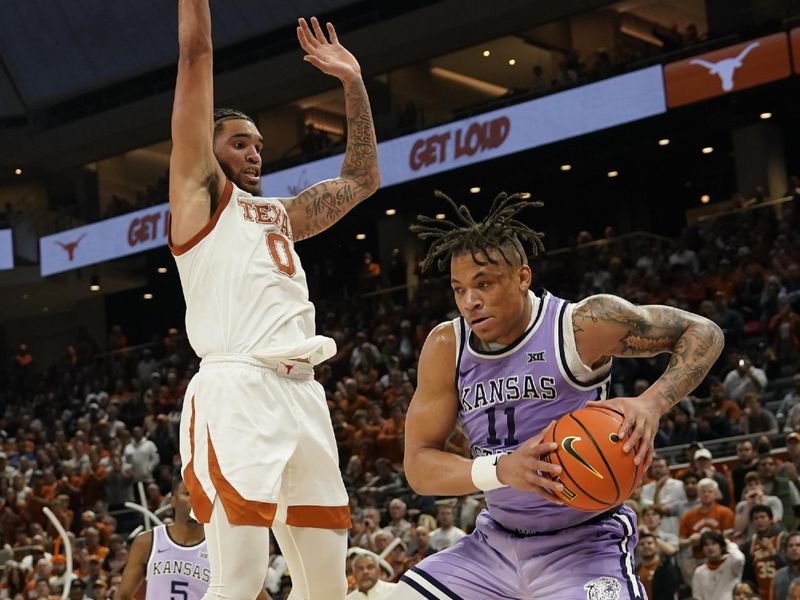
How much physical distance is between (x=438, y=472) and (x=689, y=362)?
86 cm

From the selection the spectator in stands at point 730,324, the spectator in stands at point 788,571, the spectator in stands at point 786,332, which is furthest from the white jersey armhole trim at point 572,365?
the spectator in stands at point 730,324

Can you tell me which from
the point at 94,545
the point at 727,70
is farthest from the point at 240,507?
the point at 727,70

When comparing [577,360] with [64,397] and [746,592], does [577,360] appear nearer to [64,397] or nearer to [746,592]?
[746,592]

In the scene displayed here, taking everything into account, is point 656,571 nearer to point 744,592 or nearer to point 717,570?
point 717,570

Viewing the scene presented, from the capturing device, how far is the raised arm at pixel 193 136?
4.04 m

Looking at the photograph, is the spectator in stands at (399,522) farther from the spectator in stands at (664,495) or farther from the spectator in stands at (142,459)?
the spectator in stands at (142,459)

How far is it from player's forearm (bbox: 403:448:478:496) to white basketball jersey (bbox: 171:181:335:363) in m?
0.50

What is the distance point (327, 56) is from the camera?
486 cm

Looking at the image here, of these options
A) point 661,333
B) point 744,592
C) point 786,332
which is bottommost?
point 744,592

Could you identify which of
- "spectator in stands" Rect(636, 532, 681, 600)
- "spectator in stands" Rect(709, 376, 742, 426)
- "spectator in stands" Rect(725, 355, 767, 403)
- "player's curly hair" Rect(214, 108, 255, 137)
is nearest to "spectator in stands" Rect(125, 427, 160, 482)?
"spectator in stands" Rect(709, 376, 742, 426)

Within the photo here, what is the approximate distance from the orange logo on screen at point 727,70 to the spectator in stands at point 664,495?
855 centimetres

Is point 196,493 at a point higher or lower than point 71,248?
lower

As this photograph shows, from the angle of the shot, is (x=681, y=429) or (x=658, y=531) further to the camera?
(x=681, y=429)

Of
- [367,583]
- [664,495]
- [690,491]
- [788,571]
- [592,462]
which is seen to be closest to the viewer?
[592,462]
